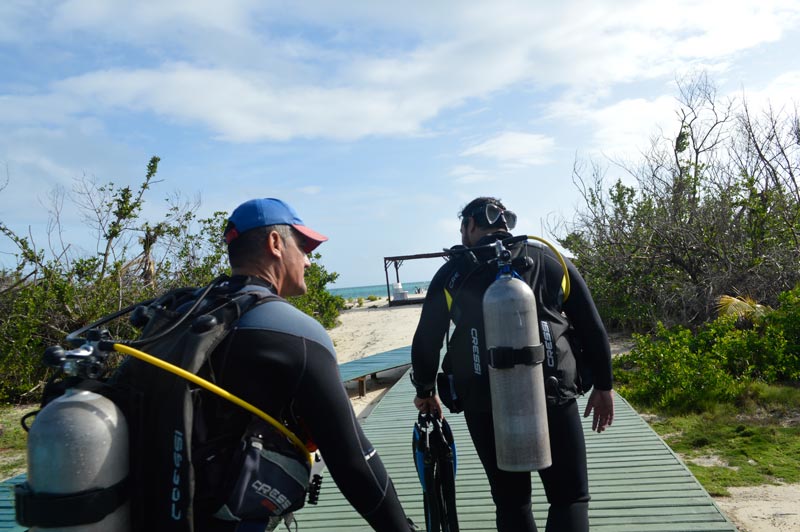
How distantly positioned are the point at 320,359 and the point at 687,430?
19.6 feet

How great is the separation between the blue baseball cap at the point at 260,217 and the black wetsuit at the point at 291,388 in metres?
0.31

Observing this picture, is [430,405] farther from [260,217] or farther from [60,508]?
[60,508]

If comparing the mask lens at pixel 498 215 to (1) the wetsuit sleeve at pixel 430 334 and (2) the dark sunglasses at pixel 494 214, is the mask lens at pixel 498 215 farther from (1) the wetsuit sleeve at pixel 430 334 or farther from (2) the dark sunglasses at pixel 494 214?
(1) the wetsuit sleeve at pixel 430 334

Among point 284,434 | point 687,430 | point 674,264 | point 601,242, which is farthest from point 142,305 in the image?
point 601,242

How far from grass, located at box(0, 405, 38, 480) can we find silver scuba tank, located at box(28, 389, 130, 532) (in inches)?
241

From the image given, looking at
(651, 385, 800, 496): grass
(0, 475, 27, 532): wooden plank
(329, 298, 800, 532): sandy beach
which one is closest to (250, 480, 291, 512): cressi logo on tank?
(0, 475, 27, 532): wooden plank

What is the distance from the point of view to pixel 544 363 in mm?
2529

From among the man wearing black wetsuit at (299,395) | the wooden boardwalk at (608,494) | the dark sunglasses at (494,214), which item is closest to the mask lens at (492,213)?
the dark sunglasses at (494,214)

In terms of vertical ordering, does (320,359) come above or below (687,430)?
above

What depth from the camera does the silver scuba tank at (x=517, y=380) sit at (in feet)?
7.63

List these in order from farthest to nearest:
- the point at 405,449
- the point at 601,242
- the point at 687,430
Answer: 1. the point at 601,242
2. the point at 687,430
3. the point at 405,449

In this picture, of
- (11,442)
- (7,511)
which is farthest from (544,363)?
(11,442)

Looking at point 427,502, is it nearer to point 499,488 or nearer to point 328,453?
point 499,488

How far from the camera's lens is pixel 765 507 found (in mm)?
4434
